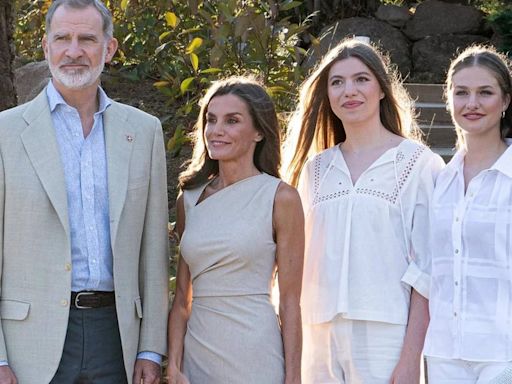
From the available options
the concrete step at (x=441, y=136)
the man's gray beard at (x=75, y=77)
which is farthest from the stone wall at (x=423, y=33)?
the man's gray beard at (x=75, y=77)

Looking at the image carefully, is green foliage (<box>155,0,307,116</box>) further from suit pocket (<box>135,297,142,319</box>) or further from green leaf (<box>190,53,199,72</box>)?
suit pocket (<box>135,297,142,319</box>)

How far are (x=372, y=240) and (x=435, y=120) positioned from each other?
5.48 meters

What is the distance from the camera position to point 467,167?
11.5 feet

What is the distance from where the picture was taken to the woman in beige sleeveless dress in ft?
11.3

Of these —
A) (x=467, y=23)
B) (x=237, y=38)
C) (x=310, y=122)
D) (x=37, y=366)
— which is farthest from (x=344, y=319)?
(x=467, y=23)

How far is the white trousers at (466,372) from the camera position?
10.6 feet

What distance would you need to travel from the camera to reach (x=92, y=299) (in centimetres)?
332

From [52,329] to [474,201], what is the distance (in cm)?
153

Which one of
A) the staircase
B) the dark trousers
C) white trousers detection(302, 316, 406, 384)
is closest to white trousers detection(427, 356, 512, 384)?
white trousers detection(302, 316, 406, 384)

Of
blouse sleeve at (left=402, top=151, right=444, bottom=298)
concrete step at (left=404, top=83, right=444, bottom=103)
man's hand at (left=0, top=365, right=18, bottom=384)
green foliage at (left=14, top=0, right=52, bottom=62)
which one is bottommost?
man's hand at (left=0, top=365, right=18, bottom=384)

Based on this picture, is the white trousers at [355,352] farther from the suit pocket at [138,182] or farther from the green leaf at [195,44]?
the green leaf at [195,44]

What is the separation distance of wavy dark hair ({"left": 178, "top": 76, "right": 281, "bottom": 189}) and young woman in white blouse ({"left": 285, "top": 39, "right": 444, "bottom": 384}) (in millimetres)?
232

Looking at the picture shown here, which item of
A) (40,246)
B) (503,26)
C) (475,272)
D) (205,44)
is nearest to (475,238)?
(475,272)

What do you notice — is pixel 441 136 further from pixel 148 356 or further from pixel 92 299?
pixel 92 299
